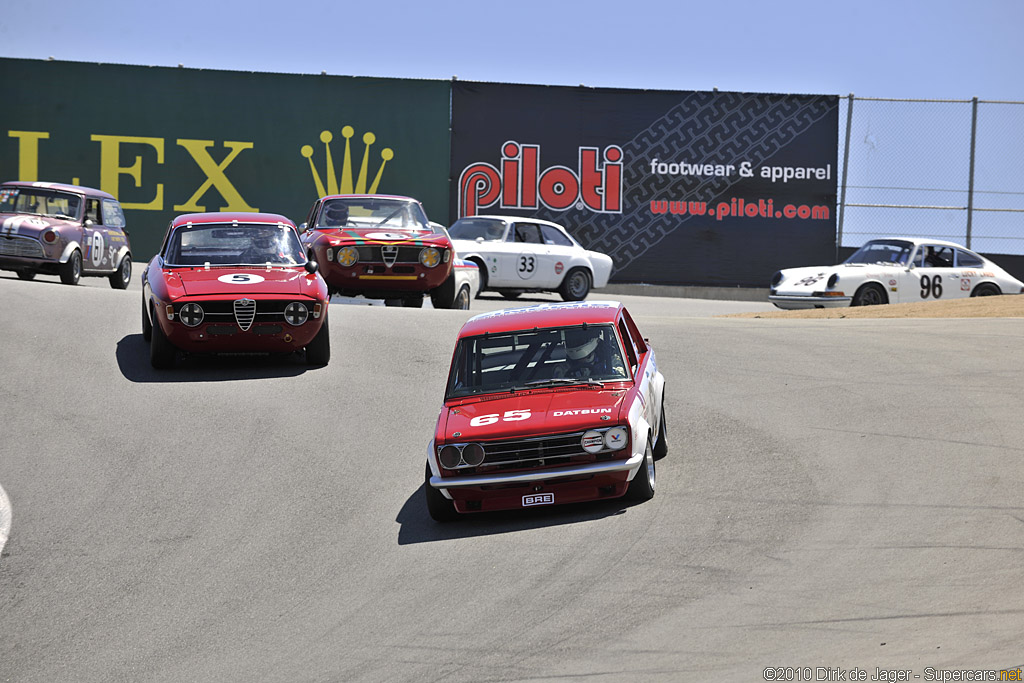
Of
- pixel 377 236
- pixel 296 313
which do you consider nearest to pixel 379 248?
pixel 377 236

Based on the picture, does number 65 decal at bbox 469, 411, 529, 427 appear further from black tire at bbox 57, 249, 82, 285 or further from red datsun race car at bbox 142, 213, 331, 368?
black tire at bbox 57, 249, 82, 285

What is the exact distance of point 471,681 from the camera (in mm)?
5191

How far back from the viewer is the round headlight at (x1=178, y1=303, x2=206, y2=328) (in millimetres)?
11680

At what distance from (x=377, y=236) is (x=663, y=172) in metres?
16.1

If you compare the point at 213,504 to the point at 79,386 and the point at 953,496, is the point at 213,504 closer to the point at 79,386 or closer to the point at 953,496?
the point at 79,386

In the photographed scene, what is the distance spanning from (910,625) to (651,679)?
4.15 ft

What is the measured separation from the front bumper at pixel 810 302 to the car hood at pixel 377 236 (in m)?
7.44

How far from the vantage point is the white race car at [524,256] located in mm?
21578

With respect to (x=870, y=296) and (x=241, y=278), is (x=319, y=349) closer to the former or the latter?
(x=241, y=278)

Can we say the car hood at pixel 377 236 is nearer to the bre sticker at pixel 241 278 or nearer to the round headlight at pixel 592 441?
the bre sticker at pixel 241 278

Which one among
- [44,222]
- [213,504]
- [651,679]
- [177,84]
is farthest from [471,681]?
[177,84]

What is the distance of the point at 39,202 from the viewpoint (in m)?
18.8

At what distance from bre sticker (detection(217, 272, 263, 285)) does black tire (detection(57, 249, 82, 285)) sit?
7246 mm

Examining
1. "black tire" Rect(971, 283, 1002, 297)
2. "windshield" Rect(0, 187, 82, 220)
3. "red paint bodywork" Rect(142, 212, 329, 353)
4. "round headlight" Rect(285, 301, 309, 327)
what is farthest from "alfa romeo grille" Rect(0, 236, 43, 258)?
"black tire" Rect(971, 283, 1002, 297)
